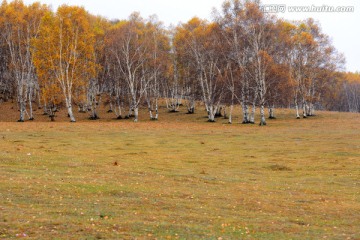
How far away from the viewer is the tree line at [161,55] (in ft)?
255

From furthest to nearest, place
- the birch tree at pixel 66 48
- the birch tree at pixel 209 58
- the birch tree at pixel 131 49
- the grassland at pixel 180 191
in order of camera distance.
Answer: the birch tree at pixel 131 49
the birch tree at pixel 209 58
the birch tree at pixel 66 48
the grassland at pixel 180 191

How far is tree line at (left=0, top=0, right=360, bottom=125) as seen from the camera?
77750 millimetres

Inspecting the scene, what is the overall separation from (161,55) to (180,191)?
71.4 m

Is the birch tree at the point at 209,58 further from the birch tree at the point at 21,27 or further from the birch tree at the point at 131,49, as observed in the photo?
the birch tree at the point at 21,27

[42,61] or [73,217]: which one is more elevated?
[42,61]

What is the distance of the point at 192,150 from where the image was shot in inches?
1642

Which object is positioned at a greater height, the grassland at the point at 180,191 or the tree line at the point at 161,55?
the tree line at the point at 161,55

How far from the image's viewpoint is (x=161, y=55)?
9069 cm

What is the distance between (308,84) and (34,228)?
292 feet

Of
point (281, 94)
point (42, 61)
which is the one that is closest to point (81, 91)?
point (42, 61)

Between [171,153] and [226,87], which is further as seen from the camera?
[226,87]

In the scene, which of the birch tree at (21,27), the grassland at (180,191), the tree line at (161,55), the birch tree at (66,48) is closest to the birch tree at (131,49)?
the tree line at (161,55)

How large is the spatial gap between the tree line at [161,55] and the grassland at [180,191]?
34.3 m

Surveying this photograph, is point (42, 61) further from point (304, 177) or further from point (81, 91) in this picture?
point (304, 177)
